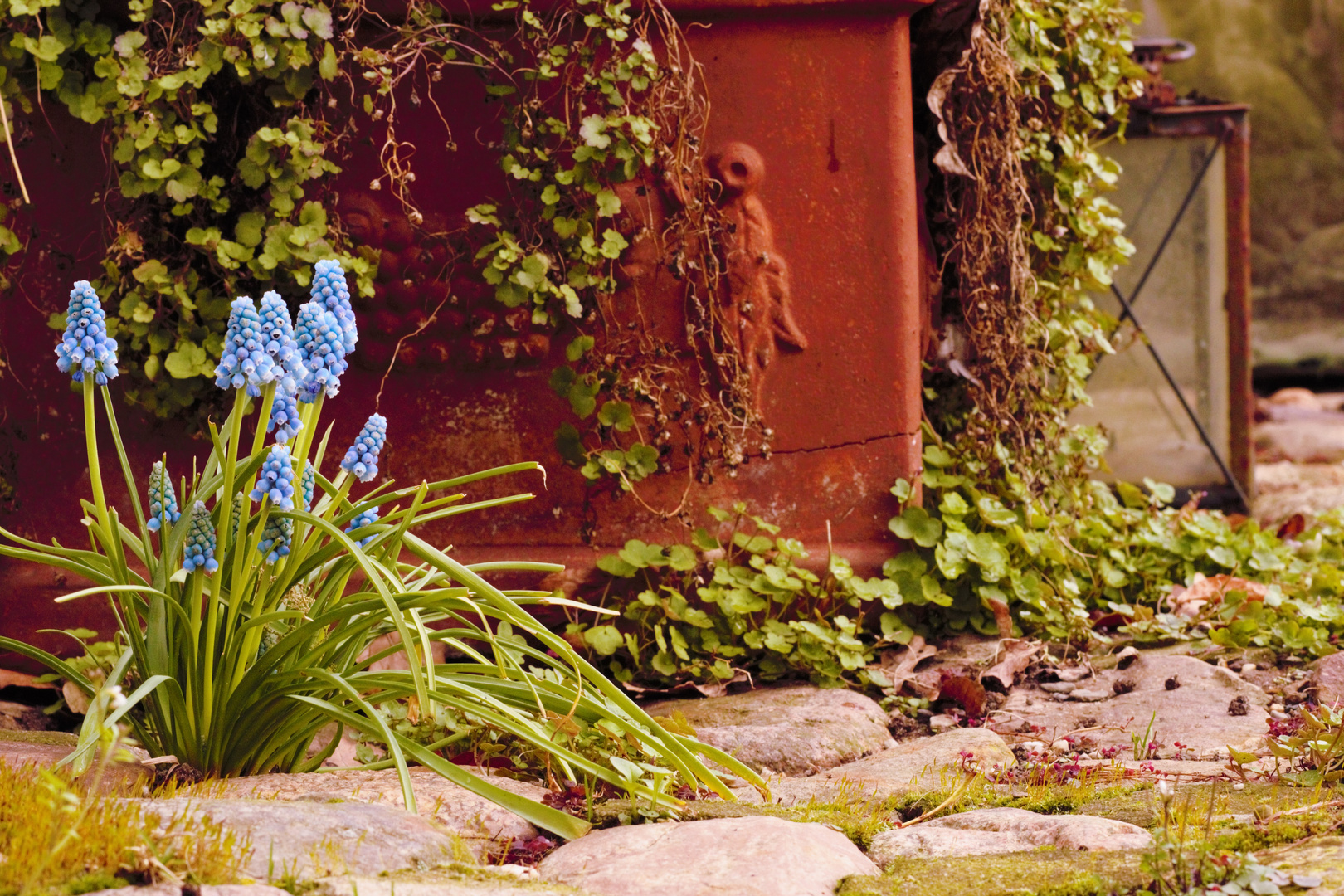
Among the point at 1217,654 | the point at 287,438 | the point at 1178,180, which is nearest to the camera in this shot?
the point at 287,438

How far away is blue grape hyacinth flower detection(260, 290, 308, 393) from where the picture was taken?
166 centimetres

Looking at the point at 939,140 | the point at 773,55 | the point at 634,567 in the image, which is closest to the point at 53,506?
the point at 634,567

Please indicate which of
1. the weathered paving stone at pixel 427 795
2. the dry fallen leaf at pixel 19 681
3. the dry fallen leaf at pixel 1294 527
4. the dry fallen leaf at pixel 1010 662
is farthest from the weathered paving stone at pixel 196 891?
the dry fallen leaf at pixel 1294 527

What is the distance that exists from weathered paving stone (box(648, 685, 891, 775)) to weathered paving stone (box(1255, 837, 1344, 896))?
97 cm

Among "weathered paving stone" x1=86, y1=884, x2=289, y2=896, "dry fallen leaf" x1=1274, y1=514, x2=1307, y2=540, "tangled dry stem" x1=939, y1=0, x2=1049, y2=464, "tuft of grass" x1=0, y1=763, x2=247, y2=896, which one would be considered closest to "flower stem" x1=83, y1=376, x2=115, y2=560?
"tuft of grass" x1=0, y1=763, x2=247, y2=896

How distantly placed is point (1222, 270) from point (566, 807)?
14.0 ft

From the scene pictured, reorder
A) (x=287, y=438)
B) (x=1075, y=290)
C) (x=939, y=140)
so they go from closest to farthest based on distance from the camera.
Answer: (x=287, y=438) < (x=939, y=140) < (x=1075, y=290)

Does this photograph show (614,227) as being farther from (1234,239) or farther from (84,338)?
(1234,239)

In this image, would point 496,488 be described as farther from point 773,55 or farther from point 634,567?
point 773,55

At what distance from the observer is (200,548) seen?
1.71 metres

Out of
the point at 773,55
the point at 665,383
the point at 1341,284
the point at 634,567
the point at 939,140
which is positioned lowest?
the point at 1341,284

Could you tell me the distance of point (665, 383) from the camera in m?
2.93

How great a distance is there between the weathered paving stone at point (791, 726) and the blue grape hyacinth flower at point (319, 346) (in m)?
1.05

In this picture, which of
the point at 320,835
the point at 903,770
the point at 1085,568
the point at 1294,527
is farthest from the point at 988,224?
the point at 320,835
